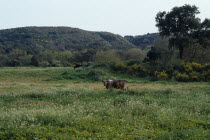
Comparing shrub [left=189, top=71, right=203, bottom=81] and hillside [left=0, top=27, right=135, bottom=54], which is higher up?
hillside [left=0, top=27, right=135, bottom=54]

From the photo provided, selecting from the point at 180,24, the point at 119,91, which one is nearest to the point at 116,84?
the point at 119,91

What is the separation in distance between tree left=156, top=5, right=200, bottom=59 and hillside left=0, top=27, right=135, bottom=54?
46465 mm

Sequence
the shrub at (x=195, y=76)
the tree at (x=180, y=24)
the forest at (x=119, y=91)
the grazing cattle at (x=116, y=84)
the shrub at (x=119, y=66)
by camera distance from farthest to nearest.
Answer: the shrub at (x=119, y=66) → the tree at (x=180, y=24) → the shrub at (x=195, y=76) → the grazing cattle at (x=116, y=84) → the forest at (x=119, y=91)

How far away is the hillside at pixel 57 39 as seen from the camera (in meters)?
82.1

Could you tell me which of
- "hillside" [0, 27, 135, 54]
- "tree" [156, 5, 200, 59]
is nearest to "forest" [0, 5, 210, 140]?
"tree" [156, 5, 200, 59]

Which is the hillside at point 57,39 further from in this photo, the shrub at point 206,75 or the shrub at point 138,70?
the shrub at point 206,75

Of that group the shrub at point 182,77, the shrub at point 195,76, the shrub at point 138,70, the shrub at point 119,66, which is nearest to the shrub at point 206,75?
the shrub at point 195,76

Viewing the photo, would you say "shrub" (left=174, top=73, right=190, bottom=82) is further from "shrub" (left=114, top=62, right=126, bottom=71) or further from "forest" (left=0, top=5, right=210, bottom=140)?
"shrub" (left=114, top=62, right=126, bottom=71)

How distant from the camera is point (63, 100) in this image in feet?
39.5

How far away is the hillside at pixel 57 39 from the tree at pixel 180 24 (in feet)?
152

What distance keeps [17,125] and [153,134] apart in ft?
11.4

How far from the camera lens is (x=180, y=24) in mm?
30516

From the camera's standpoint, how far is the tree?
98.4ft

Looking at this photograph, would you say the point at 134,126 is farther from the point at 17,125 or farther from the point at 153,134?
the point at 17,125
